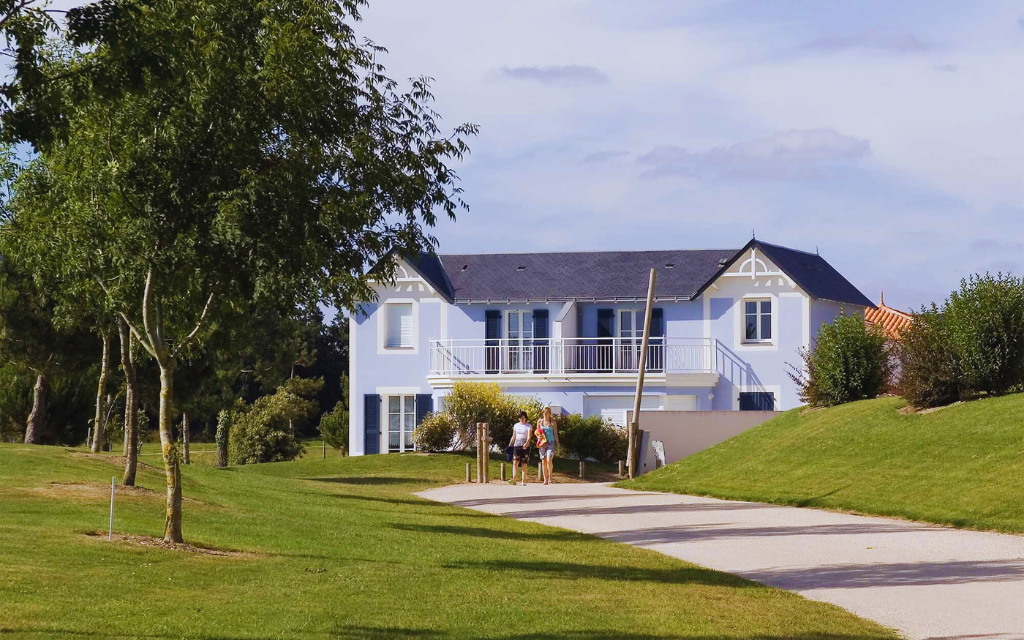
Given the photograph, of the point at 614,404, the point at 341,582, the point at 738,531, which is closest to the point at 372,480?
the point at 614,404

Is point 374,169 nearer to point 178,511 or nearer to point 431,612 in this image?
point 178,511

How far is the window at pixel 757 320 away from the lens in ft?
141

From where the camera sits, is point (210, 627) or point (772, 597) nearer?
point (210, 627)

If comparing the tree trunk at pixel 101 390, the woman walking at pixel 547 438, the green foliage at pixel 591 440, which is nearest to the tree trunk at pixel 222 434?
the green foliage at pixel 591 440

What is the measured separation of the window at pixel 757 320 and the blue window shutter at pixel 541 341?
6440 millimetres

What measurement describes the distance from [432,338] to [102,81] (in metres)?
35.3

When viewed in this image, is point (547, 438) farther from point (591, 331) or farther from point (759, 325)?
point (759, 325)

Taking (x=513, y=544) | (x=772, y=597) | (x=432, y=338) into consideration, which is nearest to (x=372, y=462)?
(x=432, y=338)

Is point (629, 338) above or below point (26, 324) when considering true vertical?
above

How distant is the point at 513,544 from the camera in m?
16.7

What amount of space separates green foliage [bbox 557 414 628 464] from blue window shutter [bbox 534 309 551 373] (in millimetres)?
5360

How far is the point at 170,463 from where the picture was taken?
1493 cm

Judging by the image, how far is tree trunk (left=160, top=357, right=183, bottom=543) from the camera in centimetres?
1453

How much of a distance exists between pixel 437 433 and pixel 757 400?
1120 cm
